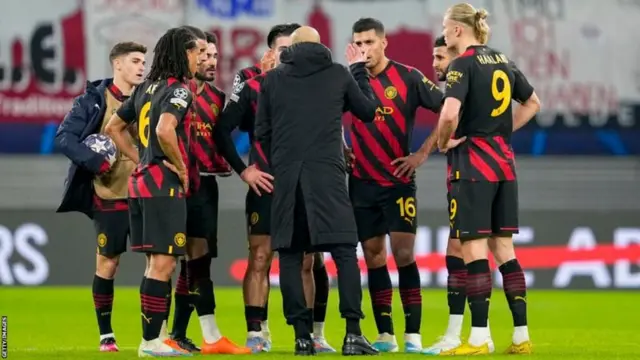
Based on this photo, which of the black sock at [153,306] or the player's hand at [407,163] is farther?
the player's hand at [407,163]

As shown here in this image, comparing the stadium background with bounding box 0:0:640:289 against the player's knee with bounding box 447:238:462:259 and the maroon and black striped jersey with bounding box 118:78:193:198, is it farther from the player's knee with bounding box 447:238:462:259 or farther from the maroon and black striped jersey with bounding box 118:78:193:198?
the maroon and black striped jersey with bounding box 118:78:193:198

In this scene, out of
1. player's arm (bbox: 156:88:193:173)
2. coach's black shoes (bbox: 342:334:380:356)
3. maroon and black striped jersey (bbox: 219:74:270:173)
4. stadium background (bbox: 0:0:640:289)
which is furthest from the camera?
stadium background (bbox: 0:0:640:289)

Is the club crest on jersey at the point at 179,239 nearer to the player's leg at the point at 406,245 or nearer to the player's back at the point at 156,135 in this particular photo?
the player's back at the point at 156,135

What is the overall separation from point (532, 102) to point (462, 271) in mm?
1265

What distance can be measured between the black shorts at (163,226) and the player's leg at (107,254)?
119 cm

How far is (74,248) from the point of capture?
16.2m

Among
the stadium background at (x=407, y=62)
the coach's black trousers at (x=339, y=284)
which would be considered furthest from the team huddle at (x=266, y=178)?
the stadium background at (x=407, y=62)

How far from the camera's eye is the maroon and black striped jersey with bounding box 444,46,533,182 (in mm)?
8969

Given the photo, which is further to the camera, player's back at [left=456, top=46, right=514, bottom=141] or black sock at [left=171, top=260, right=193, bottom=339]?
black sock at [left=171, top=260, right=193, bottom=339]

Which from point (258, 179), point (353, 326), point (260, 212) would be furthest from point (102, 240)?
point (353, 326)

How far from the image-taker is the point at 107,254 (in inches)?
397

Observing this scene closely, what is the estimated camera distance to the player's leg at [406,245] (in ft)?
32.3

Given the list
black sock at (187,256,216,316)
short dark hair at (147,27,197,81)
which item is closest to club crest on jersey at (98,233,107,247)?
black sock at (187,256,216,316)

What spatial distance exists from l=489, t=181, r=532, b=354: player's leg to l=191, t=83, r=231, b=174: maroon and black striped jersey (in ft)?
6.44
